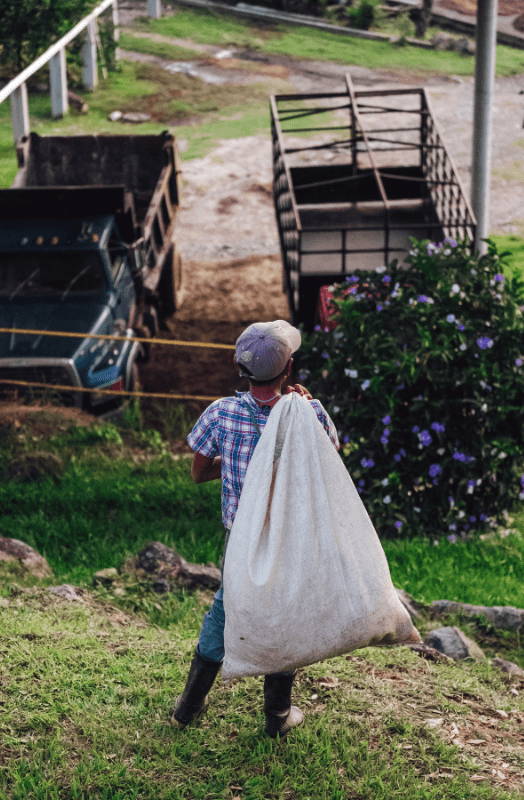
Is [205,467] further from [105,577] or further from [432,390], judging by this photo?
[432,390]

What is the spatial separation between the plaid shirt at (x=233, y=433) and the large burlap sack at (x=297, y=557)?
24 centimetres

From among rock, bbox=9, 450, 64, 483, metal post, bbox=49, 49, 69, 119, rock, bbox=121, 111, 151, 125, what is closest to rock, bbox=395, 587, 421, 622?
rock, bbox=9, 450, 64, 483

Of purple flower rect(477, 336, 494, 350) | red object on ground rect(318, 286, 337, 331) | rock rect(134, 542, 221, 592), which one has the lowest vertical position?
rock rect(134, 542, 221, 592)

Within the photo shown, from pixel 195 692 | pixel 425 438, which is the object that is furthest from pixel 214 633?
pixel 425 438

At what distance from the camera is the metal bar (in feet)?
60.2

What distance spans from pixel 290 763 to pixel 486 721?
1.09 m

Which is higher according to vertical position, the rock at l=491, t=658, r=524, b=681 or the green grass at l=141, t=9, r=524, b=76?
the green grass at l=141, t=9, r=524, b=76

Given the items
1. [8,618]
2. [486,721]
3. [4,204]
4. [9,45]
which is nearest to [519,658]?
[486,721]

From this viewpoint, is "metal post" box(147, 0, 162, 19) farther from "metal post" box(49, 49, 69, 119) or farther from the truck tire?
the truck tire

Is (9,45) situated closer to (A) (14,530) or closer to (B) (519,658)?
(A) (14,530)

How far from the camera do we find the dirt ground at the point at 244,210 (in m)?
13.2

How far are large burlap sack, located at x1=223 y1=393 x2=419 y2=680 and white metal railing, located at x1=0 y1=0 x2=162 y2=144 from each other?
14275mm

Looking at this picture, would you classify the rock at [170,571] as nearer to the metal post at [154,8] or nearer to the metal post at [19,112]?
the metal post at [19,112]

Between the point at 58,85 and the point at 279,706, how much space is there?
20.3m
